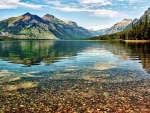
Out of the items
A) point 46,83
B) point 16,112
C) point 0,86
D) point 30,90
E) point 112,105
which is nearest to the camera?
point 16,112

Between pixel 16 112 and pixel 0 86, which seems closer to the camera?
pixel 16 112

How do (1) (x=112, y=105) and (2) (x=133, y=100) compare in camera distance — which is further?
(2) (x=133, y=100)

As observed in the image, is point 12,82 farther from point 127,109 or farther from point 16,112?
point 127,109

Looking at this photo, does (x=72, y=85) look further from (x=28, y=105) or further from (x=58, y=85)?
(x=28, y=105)

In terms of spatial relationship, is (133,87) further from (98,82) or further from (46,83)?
(46,83)

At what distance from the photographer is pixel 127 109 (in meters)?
19.1

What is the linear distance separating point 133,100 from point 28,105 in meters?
10.9

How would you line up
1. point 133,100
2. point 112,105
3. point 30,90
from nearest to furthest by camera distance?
point 112,105
point 133,100
point 30,90

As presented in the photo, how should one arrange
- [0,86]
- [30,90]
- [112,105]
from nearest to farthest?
[112,105]
[30,90]
[0,86]

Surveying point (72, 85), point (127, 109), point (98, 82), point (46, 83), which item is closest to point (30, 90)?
point (46, 83)

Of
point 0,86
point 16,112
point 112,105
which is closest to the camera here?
point 16,112

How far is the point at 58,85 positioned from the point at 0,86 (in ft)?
25.5

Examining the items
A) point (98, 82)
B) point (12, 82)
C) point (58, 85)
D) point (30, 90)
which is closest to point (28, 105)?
point (30, 90)

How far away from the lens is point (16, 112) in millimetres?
18562
